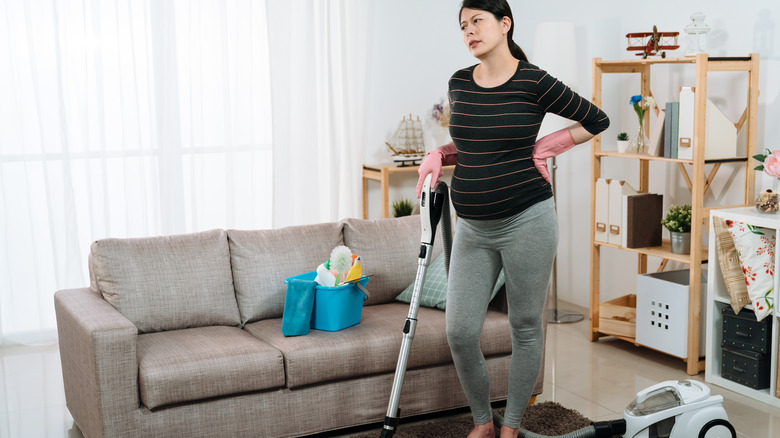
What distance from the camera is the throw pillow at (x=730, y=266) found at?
3268 millimetres

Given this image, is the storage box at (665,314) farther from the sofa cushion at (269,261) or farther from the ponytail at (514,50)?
the ponytail at (514,50)

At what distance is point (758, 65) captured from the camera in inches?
135

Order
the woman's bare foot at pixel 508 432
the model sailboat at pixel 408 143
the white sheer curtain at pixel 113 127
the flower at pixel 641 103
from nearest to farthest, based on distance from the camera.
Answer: the woman's bare foot at pixel 508 432, the flower at pixel 641 103, the white sheer curtain at pixel 113 127, the model sailboat at pixel 408 143

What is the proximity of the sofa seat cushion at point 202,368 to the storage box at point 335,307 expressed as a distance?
24 cm

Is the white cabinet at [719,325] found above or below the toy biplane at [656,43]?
below

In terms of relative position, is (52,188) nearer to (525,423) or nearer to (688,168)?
(525,423)

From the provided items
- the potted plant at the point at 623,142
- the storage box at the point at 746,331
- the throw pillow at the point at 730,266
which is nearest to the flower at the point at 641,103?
the potted plant at the point at 623,142

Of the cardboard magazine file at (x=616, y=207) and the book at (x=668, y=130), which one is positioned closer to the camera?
the book at (x=668, y=130)

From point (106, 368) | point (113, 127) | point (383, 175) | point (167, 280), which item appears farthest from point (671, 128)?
point (113, 127)

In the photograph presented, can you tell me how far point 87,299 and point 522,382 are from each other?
152 centimetres

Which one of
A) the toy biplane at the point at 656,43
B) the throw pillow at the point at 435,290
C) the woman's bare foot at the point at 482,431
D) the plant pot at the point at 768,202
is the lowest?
the woman's bare foot at the point at 482,431

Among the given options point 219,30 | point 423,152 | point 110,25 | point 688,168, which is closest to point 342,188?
point 423,152

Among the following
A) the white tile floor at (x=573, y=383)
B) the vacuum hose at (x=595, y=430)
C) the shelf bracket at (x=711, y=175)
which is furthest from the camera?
the shelf bracket at (x=711, y=175)

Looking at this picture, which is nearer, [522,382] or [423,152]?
[522,382]
